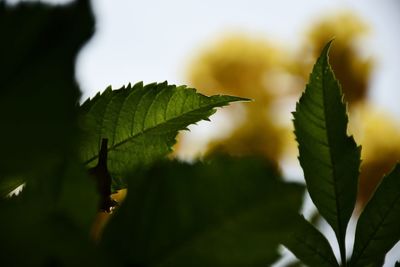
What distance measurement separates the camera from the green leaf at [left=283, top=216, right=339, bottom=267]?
358mm

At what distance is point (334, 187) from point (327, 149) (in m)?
0.03

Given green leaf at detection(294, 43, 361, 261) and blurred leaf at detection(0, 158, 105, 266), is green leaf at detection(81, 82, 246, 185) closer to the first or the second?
green leaf at detection(294, 43, 361, 261)

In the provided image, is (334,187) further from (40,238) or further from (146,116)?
(40,238)

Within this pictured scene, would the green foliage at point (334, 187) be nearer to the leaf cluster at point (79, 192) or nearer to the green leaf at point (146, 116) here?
the green leaf at point (146, 116)

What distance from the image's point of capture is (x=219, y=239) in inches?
6.9

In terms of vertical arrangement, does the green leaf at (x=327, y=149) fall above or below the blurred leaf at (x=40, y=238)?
above

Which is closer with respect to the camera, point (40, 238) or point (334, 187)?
point (40, 238)

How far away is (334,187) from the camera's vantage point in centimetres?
36

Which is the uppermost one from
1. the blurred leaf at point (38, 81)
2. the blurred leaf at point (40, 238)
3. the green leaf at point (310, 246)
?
the blurred leaf at point (38, 81)

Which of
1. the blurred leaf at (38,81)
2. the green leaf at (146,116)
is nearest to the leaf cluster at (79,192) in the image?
the blurred leaf at (38,81)

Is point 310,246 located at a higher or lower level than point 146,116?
lower

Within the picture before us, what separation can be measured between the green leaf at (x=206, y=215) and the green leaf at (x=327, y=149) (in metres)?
0.20

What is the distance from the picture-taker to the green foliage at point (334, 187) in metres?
0.36

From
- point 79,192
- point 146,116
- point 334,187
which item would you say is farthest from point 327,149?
point 79,192
